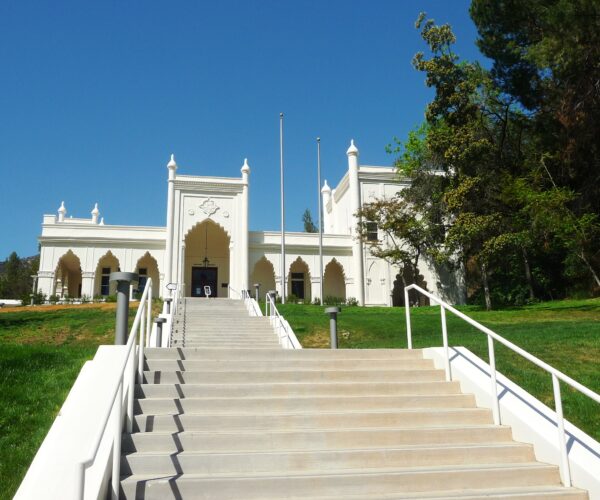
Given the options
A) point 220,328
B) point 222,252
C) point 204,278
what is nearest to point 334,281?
point 222,252

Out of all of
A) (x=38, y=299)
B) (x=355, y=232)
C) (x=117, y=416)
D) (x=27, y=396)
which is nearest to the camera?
(x=117, y=416)

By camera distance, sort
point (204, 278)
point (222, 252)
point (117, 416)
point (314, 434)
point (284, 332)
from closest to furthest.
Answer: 1. point (117, 416)
2. point (314, 434)
3. point (284, 332)
4. point (204, 278)
5. point (222, 252)

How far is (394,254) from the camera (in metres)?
30.9

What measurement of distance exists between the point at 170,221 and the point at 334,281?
11354mm

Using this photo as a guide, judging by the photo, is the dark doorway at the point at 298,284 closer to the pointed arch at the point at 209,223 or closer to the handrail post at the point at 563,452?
the pointed arch at the point at 209,223

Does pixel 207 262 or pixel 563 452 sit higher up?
pixel 207 262

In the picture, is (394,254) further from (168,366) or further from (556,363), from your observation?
(168,366)

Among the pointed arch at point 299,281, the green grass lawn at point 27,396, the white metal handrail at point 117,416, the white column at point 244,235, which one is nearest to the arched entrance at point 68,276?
the white column at point 244,235

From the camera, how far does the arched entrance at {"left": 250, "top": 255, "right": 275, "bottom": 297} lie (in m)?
35.2

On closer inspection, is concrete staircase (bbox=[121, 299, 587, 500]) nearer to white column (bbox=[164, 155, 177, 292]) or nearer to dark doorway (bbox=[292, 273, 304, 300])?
white column (bbox=[164, 155, 177, 292])

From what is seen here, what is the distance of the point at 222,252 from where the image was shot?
1430 inches

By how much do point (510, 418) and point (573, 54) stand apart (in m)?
17.6

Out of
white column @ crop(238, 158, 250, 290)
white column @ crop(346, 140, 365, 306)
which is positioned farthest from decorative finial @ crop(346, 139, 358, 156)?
white column @ crop(238, 158, 250, 290)

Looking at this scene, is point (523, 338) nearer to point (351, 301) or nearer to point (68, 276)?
point (351, 301)
